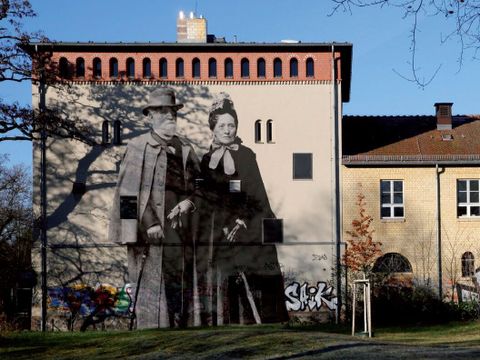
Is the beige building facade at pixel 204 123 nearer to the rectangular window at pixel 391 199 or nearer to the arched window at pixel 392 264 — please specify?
the arched window at pixel 392 264

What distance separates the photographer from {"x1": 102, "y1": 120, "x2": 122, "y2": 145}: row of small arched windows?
104ft

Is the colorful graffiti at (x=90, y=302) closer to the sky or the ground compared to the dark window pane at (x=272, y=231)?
closer to the ground

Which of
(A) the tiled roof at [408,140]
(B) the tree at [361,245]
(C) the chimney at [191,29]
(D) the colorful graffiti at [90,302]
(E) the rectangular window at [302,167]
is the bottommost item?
(D) the colorful graffiti at [90,302]

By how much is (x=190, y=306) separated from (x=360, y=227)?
7.90m

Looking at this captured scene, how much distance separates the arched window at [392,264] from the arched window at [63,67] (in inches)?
616

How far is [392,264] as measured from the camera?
31188 millimetres

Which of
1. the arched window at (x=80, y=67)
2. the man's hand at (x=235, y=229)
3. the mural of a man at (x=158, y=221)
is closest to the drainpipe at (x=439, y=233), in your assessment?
the man's hand at (x=235, y=229)

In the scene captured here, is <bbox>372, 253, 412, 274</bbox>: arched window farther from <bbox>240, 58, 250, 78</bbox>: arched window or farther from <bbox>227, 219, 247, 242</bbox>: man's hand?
<bbox>240, 58, 250, 78</bbox>: arched window

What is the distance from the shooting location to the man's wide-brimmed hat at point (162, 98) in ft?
105

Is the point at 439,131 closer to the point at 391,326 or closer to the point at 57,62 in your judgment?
the point at 391,326

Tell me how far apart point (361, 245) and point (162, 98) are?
35.0 ft

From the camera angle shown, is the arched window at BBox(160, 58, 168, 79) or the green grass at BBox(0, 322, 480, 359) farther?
the arched window at BBox(160, 58, 168, 79)

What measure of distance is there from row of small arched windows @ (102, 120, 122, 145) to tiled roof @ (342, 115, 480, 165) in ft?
32.3

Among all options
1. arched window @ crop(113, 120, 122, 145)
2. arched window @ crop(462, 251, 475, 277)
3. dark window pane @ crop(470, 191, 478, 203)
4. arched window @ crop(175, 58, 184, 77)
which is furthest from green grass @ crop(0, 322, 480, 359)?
arched window @ crop(175, 58, 184, 77)
